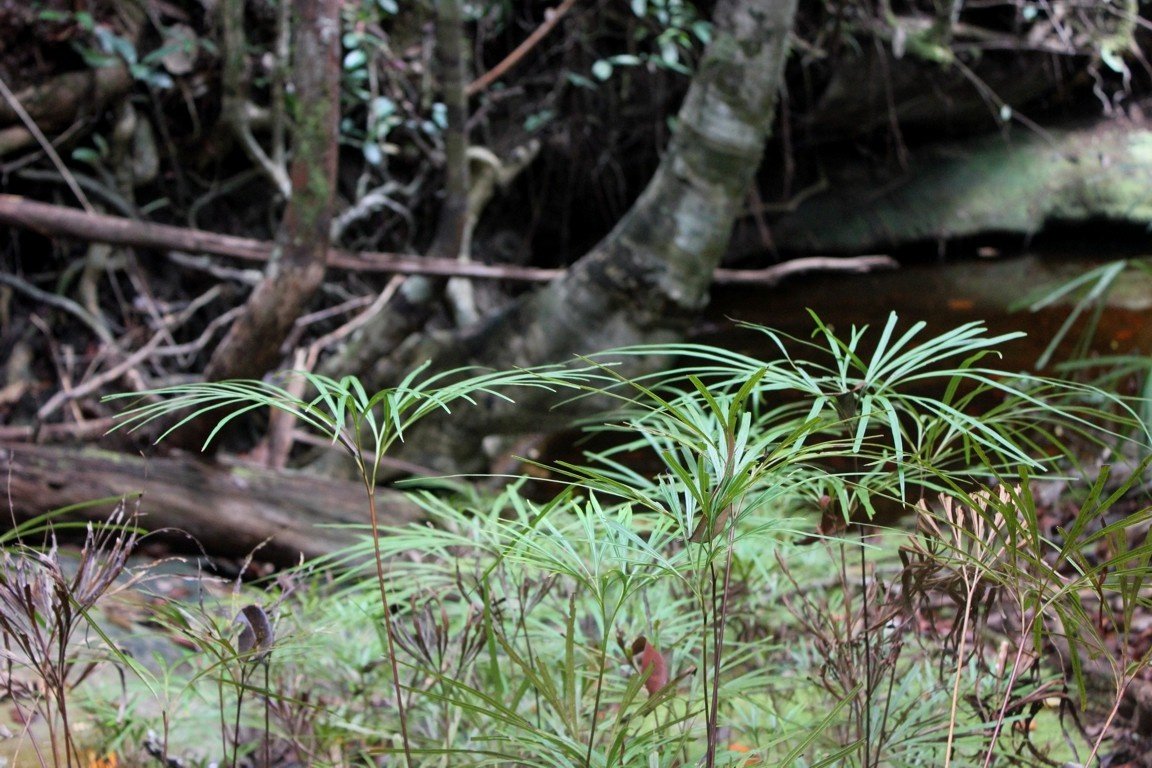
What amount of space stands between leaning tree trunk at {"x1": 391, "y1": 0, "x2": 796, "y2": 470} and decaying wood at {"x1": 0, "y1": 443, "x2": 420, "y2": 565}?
0.75 metres

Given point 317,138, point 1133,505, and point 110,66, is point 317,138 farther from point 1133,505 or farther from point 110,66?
point 1133,505

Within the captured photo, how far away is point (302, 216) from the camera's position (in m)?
2.57

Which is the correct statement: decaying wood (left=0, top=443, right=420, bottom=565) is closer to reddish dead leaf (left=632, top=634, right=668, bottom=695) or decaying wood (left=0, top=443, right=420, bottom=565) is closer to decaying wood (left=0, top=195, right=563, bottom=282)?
decaying wood (left=0, top=195, right=563, bottom=282)

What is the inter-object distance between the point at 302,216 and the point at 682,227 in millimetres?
1076

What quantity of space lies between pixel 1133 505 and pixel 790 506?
2.55 ft

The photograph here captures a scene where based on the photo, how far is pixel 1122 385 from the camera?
3383mm

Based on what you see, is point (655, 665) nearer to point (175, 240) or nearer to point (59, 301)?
point (175, 240)

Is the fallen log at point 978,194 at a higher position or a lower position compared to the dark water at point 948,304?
higher

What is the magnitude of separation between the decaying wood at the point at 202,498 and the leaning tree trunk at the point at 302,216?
0.30 metres

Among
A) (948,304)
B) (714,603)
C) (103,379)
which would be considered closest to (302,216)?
(103,379)

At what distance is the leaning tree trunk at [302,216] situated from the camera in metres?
2.45

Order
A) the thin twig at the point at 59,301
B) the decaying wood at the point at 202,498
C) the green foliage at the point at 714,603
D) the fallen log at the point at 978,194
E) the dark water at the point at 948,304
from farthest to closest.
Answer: the fallen log at the point at 978,194 < the dark water at the point at 948,304 < the thin twig at the point at 59,301 < the decaying wood at the point at 202,498 < the green foliage at the point at 714,603

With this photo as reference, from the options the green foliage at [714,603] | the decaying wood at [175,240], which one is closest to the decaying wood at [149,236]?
the decaying wood at [175,240]

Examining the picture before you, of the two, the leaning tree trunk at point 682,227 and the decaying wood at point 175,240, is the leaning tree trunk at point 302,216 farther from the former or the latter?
the leaning tree trunk at point 682,227
